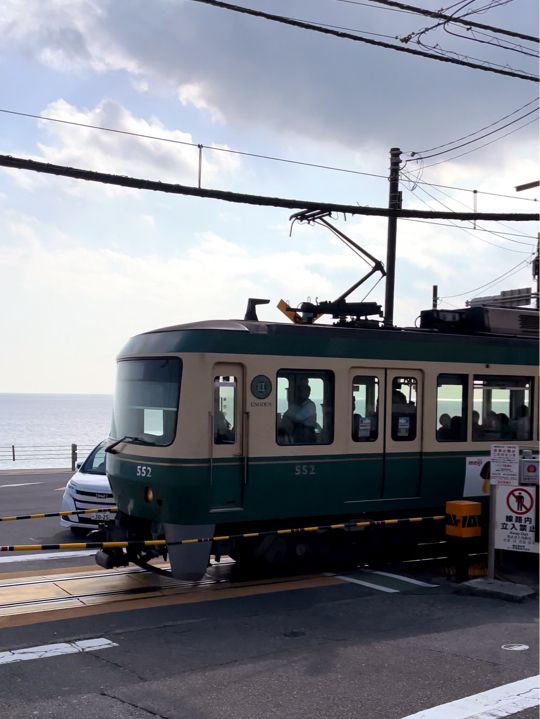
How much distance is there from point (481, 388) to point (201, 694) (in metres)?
7.09

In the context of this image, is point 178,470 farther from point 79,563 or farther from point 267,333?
point 79,563

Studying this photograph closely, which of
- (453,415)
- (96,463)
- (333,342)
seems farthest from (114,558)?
(453,415)

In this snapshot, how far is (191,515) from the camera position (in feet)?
32.0

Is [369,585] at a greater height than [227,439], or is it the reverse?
[227,439]

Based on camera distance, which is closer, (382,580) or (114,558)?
(114,558)

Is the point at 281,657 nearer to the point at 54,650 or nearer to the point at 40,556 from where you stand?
the point at 54,650

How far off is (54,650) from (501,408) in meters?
7.43

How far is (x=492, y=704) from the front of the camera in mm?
6293

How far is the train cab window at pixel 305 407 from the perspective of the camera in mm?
10516

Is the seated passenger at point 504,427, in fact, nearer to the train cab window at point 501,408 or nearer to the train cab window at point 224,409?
the train cab window at point 501,408

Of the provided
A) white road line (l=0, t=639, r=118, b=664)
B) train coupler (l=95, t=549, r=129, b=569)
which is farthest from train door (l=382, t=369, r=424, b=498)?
white road line (l=0, t=639, r=118, b=664)

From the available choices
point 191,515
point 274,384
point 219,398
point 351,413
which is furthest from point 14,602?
point 351,413

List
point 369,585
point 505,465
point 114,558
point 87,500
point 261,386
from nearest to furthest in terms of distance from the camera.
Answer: point 114,558 → point 261,386 → point 369,585 → point 505,465 → point 87,500

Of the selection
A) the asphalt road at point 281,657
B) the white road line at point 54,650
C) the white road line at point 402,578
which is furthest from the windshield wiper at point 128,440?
the white road line at point 402,578
